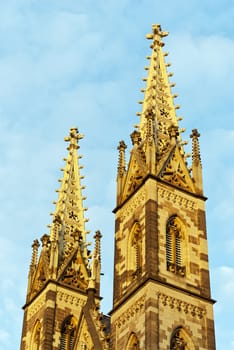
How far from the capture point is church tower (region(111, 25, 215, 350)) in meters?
33.9

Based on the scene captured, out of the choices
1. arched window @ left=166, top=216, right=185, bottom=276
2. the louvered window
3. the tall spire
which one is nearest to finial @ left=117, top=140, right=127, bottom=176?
arched window @ left=166, top=216, right=185, bottom=276

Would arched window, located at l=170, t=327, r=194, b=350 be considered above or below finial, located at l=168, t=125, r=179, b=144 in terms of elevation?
below

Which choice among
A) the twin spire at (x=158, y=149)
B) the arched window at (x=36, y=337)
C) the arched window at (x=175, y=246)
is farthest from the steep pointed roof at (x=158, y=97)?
the arched window at (x=36, y=337)

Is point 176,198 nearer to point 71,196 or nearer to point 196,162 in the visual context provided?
point 196,162

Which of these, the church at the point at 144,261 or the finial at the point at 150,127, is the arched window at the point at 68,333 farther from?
the finial at the point at 150,127

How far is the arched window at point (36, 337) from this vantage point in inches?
1687

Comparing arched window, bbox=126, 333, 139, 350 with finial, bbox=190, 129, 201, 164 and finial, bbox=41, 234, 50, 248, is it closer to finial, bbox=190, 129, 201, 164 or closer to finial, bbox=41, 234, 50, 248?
finial, bbox=190, 129, 201, 164

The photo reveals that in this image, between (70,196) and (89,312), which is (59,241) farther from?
(89,312)

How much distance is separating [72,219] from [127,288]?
1242 cm

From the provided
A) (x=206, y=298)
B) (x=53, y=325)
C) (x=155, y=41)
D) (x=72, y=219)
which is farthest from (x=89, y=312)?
(x=155, y=41)

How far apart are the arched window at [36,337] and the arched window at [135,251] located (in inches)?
320

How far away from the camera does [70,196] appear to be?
48781 millimetres

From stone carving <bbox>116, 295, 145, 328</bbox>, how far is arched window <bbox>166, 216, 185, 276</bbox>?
177cm

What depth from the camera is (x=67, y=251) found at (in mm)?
45281
